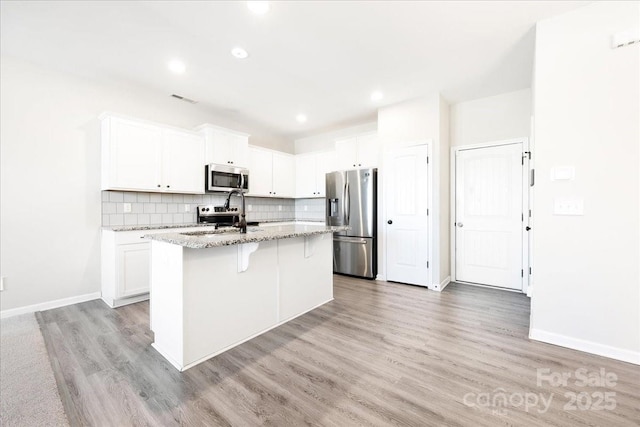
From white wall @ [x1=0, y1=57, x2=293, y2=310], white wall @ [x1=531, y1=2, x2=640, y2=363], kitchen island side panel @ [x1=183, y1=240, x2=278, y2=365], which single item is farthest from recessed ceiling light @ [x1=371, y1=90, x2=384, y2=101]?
white wall @ [x1=0, y1=57, x2=293, y2=310]

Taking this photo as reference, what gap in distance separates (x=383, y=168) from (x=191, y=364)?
3461 mm

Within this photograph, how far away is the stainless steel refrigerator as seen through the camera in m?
4.36

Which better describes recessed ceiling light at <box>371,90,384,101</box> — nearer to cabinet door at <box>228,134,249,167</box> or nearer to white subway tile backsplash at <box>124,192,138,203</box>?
cabinet door at <box>228,134,249,167</box>

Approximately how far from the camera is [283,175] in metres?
5.53

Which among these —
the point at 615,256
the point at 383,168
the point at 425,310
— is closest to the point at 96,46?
the point at 383,168

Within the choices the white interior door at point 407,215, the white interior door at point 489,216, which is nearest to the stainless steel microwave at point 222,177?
the white interior door at point 407,215

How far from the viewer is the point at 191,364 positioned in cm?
193

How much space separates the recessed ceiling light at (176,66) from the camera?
2.96 meters

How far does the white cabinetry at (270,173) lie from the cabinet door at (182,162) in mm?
984

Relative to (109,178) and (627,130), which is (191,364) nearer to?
(109,178)

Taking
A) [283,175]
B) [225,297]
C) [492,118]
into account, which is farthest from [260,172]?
[492,118]

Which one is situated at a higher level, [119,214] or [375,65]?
[375,65]

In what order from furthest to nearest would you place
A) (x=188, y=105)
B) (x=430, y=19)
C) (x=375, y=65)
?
1. (x=188, y=105)
2. (x=375, y=65)
3. (x=430, y=19)

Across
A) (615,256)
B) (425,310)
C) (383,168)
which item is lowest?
(425,310)
